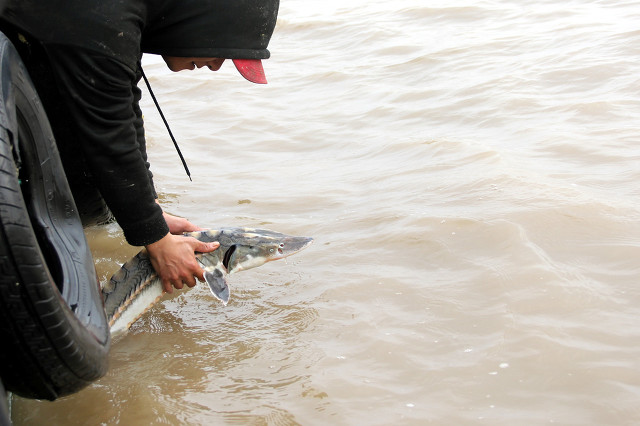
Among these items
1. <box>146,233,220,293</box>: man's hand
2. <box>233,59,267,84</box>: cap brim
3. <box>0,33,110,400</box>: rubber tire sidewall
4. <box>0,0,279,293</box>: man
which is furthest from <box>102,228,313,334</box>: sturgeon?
<box>233,59,267,84</box>: cap brim

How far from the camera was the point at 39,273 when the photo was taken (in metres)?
2.29

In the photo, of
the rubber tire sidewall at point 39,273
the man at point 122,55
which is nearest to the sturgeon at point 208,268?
the man at point 122,55

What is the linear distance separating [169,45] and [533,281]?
2103 mm

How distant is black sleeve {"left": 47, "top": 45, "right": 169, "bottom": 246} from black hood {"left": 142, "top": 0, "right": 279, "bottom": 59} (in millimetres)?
261

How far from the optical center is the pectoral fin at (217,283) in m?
3.71

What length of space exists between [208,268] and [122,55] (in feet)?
4.02

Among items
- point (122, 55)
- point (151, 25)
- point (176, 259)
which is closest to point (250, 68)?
point (151, 25)

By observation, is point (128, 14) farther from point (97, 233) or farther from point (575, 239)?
point (575, 239)

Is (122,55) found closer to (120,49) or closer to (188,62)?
(120,49)

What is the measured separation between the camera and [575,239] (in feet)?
13.6

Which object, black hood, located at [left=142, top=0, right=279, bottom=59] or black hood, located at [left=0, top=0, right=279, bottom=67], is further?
black hood, located at [left=142, top=0, right=279, bottom=59]

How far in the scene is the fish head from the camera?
388cm

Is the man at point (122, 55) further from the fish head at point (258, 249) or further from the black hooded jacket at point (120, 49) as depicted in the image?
the fish head at point (258, 249)

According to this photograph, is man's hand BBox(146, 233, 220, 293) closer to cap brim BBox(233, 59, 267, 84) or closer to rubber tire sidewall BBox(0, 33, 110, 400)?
rubber tire sidewall BBox(0, 33, 110, 400)
